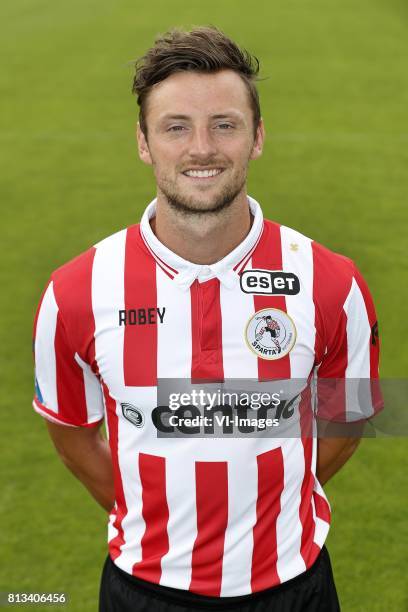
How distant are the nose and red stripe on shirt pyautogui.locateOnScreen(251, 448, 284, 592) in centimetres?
69

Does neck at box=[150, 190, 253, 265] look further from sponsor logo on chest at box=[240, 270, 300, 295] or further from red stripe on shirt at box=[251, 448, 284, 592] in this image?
red stripe on shirt at box=[251, 448, 284, 592]

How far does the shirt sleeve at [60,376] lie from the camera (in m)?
2.12

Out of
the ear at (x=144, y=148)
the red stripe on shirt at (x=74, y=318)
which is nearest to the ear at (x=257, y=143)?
the ear at (x=144, y=148)

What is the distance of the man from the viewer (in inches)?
79.0

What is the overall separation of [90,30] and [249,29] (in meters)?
2.01

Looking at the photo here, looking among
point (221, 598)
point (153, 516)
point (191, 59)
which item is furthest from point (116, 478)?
point (191, 59)

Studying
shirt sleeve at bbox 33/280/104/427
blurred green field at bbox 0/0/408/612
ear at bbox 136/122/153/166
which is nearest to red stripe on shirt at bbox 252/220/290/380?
ear at bbox 136/122/153/166

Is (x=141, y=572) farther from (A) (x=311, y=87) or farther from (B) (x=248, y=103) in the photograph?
(A) (x=311, y=87)

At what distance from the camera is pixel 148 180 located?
7.57m

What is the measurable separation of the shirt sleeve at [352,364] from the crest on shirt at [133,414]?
46 cm

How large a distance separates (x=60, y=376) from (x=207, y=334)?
0.43 m

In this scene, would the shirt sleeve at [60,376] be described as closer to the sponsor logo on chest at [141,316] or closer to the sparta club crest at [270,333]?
the sponsor logo on chest at [141,316]

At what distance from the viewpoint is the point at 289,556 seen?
2.13m

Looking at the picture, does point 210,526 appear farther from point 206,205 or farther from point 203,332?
point 206,205
